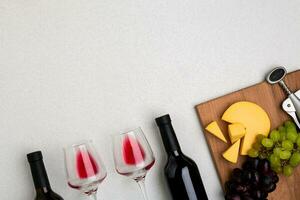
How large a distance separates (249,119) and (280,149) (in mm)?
128

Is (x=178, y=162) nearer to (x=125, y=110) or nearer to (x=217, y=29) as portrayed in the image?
(x=125, y=110)

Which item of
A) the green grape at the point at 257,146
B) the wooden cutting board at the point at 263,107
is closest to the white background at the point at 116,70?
the wooden cutting board at the point at 263,107

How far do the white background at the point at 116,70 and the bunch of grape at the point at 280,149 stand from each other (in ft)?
0.48

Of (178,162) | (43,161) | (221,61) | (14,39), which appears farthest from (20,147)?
(221,61)

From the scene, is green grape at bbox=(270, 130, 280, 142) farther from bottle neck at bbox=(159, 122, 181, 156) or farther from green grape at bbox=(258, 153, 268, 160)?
bottle neck at bbox=(159, 122, 181, 156)

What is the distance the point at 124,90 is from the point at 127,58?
91mm

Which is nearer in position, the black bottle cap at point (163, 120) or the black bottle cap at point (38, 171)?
the black bottle cap at point (38, 171)

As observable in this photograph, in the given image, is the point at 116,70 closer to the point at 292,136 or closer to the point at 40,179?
the point at 40,179

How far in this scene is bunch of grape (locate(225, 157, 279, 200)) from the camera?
1.12 metres

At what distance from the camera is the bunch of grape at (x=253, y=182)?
1.12 metres

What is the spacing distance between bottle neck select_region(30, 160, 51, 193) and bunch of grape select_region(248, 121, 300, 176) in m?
0.56

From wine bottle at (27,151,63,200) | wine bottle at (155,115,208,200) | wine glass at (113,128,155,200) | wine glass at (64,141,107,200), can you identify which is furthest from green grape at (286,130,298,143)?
wine bottle at (27,151,63,200)

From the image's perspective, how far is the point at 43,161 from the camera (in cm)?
110

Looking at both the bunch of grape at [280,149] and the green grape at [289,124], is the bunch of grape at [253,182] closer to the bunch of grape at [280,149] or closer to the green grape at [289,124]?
the bunch of grape at [280,149]
